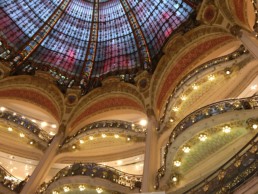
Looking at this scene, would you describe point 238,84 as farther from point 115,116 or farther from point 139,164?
point 115,116

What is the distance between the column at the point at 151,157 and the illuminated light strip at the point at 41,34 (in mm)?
8927

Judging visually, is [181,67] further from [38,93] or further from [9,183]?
[9,183]

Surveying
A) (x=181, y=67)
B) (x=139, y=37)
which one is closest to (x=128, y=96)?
(x=181, y=67)

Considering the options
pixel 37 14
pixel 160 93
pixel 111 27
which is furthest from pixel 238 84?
pixel 37 14

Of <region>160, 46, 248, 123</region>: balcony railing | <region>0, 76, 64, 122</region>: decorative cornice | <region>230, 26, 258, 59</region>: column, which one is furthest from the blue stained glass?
<region>230, 26, 258, 59</region>: column

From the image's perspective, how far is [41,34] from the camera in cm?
2022

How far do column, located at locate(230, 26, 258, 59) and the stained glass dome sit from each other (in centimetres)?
522

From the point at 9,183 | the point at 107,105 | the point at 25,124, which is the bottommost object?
the point at 9,183

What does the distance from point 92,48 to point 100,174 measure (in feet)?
34.3

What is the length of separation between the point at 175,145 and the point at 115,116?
25.2 feet

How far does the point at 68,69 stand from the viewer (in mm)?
20391

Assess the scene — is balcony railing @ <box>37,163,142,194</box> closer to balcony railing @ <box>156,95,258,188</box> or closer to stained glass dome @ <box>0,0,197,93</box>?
balcony railing @ <box>156,95,258,188</box>

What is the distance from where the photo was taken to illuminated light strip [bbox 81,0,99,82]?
20.4m

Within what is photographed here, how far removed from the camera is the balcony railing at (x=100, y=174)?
12.2 metres
